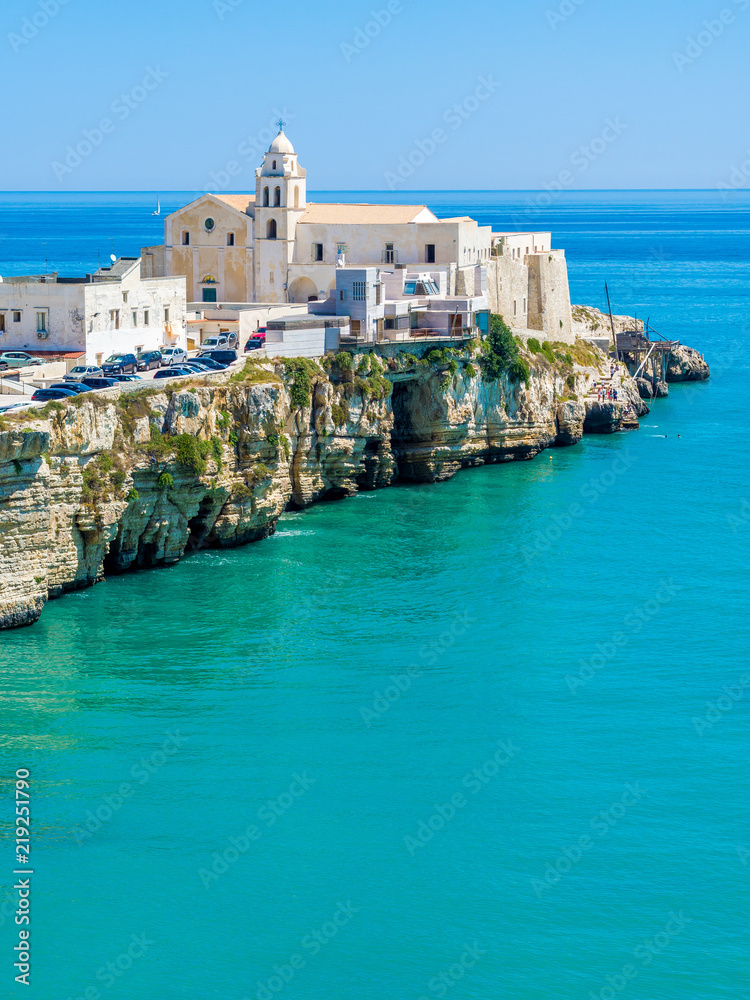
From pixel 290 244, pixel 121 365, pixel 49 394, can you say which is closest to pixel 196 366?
pixel 121 365

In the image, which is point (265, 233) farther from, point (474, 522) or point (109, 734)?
point (109, 734)

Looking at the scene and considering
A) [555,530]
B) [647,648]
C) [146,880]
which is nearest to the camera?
[146,880]

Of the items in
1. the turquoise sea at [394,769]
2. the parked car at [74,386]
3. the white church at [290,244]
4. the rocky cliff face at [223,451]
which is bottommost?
the turquoise sea at [394,769]

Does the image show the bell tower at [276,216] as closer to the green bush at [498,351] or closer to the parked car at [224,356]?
the green bush at [498,351]

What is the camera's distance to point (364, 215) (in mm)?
82500

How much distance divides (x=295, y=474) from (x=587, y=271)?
5541 inches

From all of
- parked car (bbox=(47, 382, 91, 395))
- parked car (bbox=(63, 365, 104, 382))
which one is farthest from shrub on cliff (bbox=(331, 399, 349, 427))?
parked car (bbox=(47, 382, 91, 395))

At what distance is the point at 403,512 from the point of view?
208ft

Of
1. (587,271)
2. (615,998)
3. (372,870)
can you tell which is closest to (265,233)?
(372,870)

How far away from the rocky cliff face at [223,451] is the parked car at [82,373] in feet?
17.4

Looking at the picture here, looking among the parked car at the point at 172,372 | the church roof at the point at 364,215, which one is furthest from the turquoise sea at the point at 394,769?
the church roof at the point at 364,215

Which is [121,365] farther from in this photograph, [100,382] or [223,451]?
[223,451]

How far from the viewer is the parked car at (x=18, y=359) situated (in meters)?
59.4

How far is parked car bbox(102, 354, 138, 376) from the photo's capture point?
2392 inches
